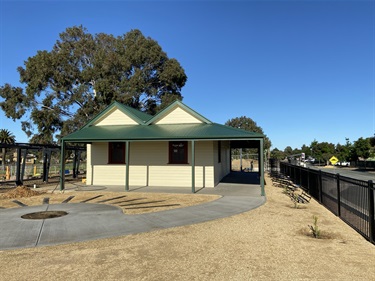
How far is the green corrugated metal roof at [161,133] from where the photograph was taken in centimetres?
1363

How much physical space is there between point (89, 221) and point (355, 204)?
756 cm

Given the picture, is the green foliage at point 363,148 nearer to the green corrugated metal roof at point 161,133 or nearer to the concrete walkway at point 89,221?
the green corrugated metal roof at point 161,133

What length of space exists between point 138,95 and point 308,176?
84.5 ft

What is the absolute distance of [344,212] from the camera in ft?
28.9

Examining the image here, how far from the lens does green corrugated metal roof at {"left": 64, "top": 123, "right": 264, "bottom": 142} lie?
13.6 meters

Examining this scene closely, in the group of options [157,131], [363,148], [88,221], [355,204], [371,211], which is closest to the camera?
[371,211]

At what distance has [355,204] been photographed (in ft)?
25.5

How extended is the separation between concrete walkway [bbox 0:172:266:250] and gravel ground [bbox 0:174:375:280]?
1.67ft

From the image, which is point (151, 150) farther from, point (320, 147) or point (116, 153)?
point (320, 147)

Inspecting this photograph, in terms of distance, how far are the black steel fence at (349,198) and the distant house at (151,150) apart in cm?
471

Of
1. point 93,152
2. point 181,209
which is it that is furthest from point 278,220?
point 93,152

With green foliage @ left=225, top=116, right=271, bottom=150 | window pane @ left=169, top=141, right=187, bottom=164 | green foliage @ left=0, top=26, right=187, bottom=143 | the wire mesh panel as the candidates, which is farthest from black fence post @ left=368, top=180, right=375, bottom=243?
green foliage @ left=225, top=116, right=271, bottom=150

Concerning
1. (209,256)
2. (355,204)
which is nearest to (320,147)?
(355,204)

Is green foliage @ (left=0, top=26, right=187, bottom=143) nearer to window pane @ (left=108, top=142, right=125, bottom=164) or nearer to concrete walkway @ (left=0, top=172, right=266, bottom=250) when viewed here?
window pane @ (left=108, top=142, right=125, bottom=164)
